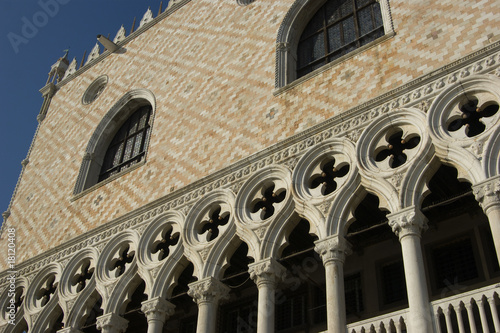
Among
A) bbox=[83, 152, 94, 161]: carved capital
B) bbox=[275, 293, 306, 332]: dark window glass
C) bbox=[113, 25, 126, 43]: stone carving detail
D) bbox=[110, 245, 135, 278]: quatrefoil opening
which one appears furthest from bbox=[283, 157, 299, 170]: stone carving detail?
bbox=[113, 25, 126, 43]: stone carving detail

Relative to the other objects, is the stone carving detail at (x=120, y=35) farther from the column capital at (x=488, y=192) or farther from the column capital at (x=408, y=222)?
the column capital at (x=488, y=192)

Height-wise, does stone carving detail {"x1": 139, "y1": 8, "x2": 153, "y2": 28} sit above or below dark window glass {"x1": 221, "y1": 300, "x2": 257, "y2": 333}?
above

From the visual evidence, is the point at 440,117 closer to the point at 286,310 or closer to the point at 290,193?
the point at 290,193

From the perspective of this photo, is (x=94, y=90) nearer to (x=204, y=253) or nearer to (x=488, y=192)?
(x=204, y=253)

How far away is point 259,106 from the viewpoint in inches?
384

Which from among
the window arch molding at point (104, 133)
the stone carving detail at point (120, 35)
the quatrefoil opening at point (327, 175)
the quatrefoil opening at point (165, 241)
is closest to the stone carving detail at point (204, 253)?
the quatrefoil opening at point (165, 241)

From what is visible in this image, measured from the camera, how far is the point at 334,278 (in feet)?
23.3

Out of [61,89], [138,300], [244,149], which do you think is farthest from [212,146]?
[61,89]

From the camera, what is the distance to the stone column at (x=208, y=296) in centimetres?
808

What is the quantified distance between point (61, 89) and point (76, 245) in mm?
5744

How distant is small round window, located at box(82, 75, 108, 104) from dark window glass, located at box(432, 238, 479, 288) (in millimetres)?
8657

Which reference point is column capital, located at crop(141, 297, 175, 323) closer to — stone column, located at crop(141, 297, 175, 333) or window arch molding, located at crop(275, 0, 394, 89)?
stone column, located at crop(141, 297, 175, 333)

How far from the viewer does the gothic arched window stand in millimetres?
9812

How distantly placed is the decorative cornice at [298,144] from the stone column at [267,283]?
4.71 feet
